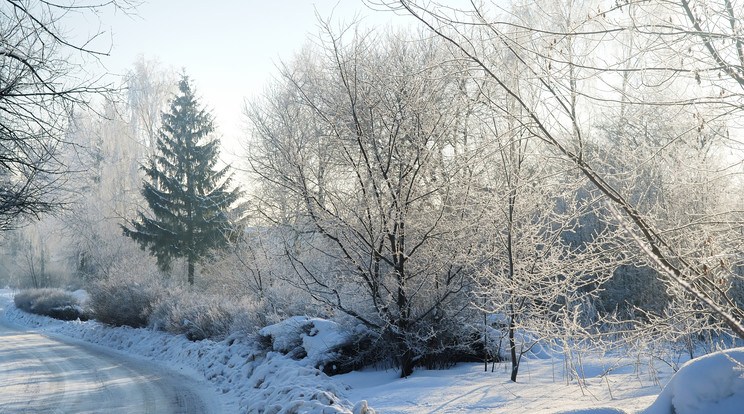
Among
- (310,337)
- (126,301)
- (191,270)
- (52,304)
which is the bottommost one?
(310,337)

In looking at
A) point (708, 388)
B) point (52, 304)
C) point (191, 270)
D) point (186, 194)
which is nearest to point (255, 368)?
point (708, 388)

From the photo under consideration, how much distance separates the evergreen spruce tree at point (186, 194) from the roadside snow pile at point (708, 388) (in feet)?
72.8

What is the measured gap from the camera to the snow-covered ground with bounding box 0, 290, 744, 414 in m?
3.41

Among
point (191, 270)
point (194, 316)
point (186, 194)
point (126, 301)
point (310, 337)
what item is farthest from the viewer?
point (186, 194)

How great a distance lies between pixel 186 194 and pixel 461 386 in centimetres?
2204

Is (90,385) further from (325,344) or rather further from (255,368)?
(325,344)

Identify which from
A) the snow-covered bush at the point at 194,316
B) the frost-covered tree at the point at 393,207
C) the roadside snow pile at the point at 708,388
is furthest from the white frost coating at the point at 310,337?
the roadside snow pile at the point at 708,388

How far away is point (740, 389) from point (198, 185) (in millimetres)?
25640

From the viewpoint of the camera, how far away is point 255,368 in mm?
9195

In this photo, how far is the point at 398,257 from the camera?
7.43 meters

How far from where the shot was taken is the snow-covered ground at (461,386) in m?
3.41

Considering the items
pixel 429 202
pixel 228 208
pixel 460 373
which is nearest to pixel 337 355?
pixel 460 373

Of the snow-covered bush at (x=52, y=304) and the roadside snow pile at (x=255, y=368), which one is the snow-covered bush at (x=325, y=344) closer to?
the roadside snow pile at (x=255, y=368)

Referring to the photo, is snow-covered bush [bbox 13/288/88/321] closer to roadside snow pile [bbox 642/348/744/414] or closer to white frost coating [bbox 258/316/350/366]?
white frost coating [bbox 258/316/350/366]
